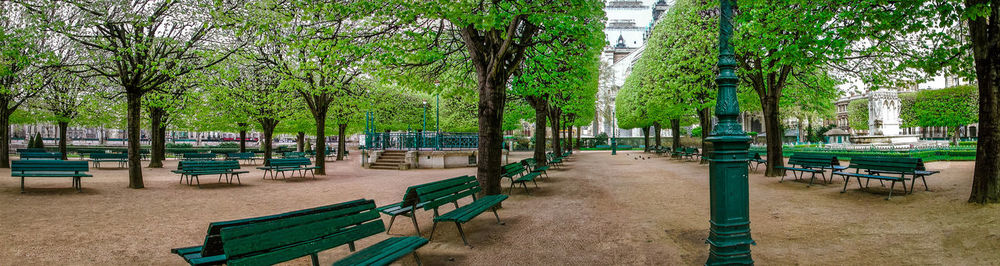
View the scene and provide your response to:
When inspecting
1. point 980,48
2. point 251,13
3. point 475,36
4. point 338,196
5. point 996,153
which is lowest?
point 338,196

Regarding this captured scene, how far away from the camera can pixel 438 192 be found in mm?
6410

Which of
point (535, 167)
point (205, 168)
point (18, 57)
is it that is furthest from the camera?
point (535, 167)

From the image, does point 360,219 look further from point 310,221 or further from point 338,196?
point 338,196

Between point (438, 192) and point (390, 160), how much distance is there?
1698 centimetres

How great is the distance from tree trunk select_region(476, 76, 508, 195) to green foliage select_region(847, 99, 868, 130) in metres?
65.3

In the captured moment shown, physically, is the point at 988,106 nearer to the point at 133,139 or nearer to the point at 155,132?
the point at 133,139

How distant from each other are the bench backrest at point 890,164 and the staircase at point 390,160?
17680 mm

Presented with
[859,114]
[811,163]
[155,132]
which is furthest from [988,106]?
[859,114]

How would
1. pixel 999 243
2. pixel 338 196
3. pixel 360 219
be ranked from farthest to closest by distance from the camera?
pixel 338 196 < pixel 999 243 < pixel 360 219

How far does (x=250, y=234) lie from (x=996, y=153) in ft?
36.0

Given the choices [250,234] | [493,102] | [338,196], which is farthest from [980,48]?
[338,196]

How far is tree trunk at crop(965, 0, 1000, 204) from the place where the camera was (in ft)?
23.8

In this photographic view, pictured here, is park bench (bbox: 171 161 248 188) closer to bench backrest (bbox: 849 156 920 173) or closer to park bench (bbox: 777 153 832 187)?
park bench (bbox: 777 153 832 187)

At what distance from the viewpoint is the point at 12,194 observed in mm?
10602
